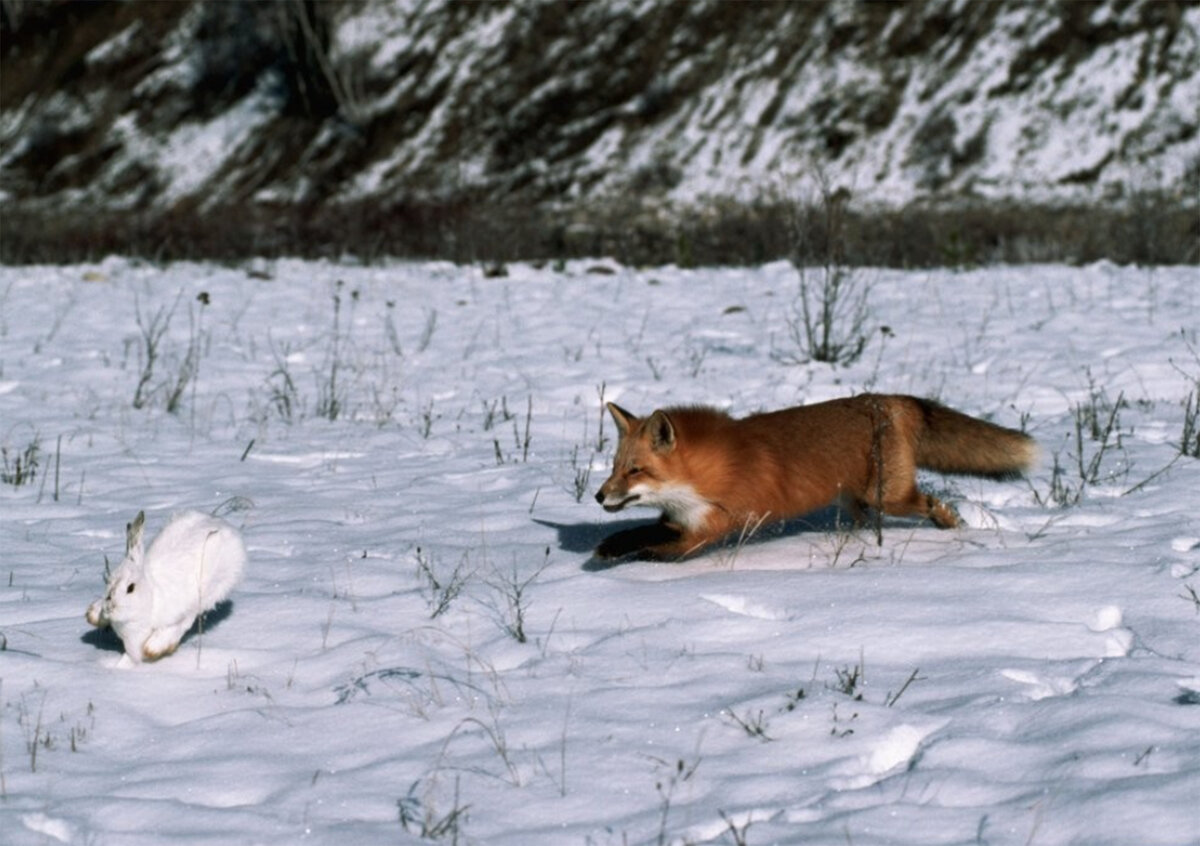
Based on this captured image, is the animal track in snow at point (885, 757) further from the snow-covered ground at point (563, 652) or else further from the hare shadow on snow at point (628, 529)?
the hare shadow on snow at point (628, 529)

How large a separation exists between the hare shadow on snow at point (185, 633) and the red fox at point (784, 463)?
154 centimetres

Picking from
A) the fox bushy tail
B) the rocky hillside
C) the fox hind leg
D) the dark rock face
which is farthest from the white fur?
the dark rock face

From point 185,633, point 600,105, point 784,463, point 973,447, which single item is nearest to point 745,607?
point 784,463

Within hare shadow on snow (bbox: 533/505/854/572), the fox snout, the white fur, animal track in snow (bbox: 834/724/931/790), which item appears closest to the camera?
animal track in snow (bbox: 834/724/931/790)

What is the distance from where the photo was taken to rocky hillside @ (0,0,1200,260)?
38.3 meters

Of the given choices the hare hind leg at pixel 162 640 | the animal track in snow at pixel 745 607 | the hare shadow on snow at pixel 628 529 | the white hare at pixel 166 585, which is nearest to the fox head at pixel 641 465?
the hare shadow on snow at pixel 628 529

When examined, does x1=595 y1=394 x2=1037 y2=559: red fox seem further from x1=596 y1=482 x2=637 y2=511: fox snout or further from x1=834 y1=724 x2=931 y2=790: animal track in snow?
x1=834 y1=724 x2=931 y2=790: animal track in snow

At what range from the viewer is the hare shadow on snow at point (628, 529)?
5574 millimetres

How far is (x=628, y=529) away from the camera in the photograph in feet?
18.4

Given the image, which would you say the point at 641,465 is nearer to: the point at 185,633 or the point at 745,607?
the point at 745,607

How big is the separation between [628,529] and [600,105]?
140 feet

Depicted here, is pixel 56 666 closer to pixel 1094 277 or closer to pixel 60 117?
pixel 1094 277

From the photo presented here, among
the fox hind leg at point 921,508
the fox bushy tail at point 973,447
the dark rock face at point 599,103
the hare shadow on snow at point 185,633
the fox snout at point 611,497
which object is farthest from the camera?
the dark rock face at point 599,103

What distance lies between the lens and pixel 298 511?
6617mm
